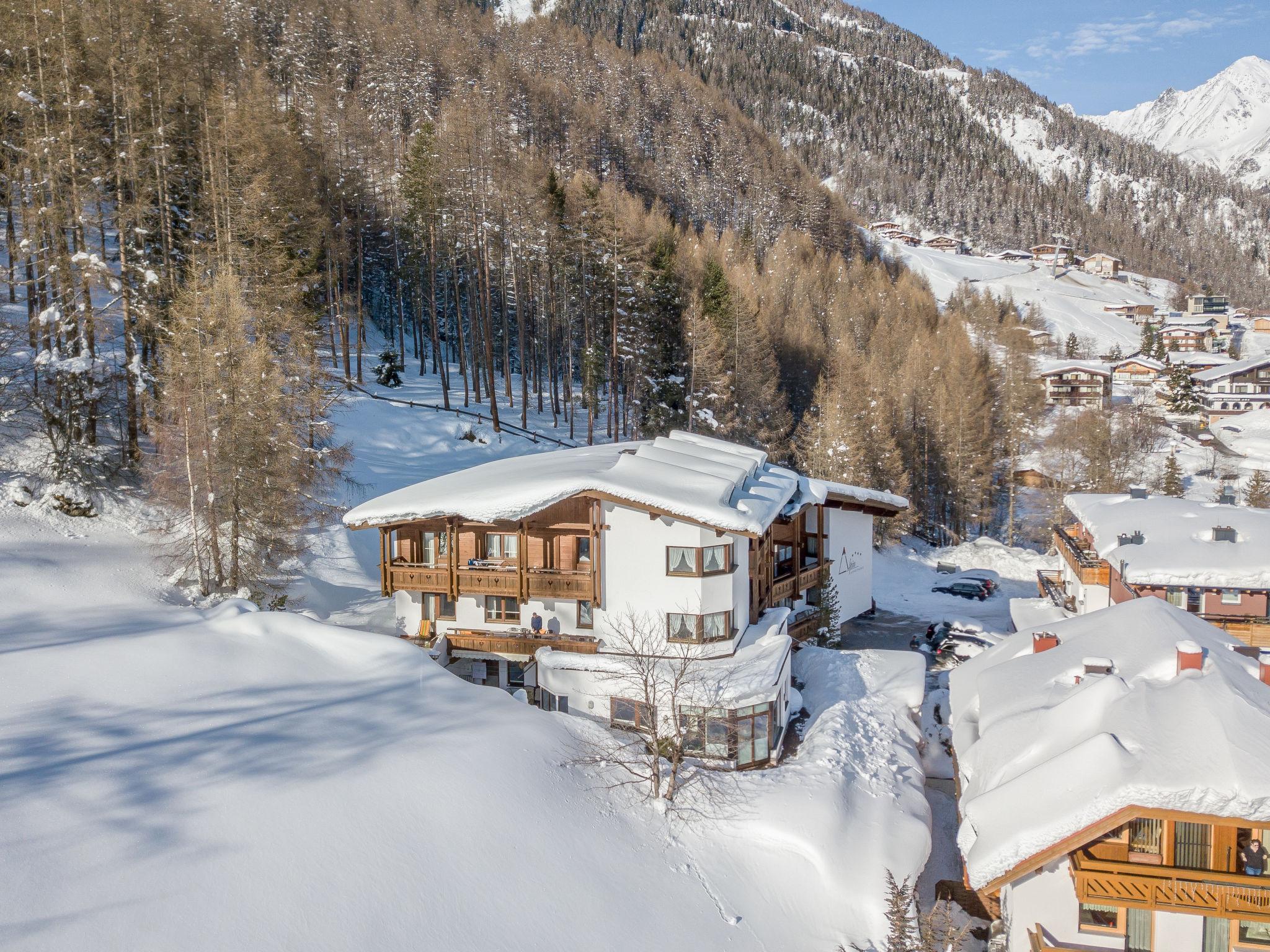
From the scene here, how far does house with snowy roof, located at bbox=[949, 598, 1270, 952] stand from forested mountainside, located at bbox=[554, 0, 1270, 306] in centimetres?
15654

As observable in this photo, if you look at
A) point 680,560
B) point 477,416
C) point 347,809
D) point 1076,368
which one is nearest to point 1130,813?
point 680,560

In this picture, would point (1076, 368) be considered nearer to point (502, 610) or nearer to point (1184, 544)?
point (1184, 544)

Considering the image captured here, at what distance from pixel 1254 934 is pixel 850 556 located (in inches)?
745

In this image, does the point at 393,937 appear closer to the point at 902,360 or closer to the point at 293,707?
the point at 293,707

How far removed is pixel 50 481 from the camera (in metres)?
23.5

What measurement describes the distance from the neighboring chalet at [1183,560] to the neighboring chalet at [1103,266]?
459 feet

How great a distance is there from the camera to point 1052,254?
497ft

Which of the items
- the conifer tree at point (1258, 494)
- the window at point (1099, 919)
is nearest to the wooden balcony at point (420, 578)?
the window at point (1099, 919)

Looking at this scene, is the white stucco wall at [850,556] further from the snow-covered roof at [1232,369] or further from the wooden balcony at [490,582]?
the snow-covered roof at [1232,369]

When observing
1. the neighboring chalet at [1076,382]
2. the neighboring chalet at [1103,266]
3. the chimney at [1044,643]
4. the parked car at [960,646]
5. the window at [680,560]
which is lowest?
the parked car at [960,646]

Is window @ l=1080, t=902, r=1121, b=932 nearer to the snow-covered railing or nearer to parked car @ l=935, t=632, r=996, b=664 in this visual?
parked car @ l=935, t=632, r=996, b=664

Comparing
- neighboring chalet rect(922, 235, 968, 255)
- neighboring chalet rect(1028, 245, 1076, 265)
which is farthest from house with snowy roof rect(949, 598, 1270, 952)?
neighboring chalet rect(1028, 245, 1076, 265)

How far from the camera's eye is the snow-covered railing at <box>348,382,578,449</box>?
132ft

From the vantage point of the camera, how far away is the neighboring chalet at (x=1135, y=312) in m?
124
